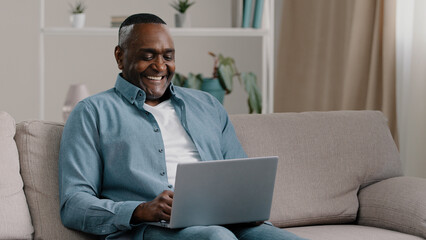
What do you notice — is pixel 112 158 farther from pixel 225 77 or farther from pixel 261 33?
pixel 261 33

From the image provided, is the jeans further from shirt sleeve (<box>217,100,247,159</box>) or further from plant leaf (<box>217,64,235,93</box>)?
plant leaf (<box>217,64,235,93</box>)

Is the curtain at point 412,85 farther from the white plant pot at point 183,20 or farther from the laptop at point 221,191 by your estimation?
the laptop at point 221,191

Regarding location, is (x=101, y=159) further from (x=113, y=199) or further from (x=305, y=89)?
(x=305, y=89)

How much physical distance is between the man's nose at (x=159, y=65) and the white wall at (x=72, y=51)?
2.44 meters

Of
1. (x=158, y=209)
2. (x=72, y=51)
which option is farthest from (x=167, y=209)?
(x=72, y=51)

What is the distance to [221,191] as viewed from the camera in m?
1.59

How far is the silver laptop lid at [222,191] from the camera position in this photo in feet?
5.05

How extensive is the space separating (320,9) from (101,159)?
2429 mm

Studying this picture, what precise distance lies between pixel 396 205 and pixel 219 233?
810 millimetres

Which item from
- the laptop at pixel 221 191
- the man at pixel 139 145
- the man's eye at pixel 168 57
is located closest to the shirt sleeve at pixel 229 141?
the man at pixel 139 145

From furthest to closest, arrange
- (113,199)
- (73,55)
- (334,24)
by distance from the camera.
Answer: (73,55)
(334,24)
(113,199)

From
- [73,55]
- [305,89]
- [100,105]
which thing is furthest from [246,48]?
[100,105]

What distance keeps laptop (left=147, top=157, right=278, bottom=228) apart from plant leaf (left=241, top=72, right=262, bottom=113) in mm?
1744

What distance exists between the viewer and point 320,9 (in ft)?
12.8
